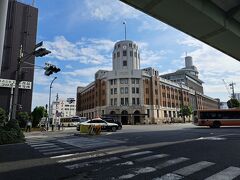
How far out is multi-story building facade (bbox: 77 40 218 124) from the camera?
67.6 m

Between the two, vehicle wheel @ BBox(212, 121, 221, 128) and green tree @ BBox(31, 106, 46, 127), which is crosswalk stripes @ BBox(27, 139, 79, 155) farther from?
green tree @ BBox(31, 106, 46, 127)

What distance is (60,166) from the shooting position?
7.25 meters

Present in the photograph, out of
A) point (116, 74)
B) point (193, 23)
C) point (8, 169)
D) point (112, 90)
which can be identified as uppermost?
point (116, 74)

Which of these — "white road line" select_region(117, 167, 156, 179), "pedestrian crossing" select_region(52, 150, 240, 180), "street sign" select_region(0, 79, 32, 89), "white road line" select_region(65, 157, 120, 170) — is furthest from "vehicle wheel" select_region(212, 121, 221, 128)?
"street sign" select_region(0, 79, 32, 89)

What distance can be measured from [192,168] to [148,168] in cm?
141

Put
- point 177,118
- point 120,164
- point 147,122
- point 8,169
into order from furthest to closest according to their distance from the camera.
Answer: point 177,118 → point 147,122 → point 120,164 → point 8,169

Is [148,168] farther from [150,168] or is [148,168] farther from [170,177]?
[170,177]

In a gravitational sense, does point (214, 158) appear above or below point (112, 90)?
below

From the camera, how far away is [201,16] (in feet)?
26.9

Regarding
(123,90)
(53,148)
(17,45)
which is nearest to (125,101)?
(123,90)

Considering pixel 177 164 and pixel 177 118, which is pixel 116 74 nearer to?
pixel 177 118

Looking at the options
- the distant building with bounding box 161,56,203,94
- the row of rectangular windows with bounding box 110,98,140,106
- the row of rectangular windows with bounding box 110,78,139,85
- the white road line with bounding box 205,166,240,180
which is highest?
the distant building with bounding box 161,56,203,94

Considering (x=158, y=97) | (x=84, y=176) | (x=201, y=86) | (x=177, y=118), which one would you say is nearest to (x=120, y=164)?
(x=84, y=176)

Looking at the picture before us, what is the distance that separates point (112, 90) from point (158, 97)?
17.5 m
